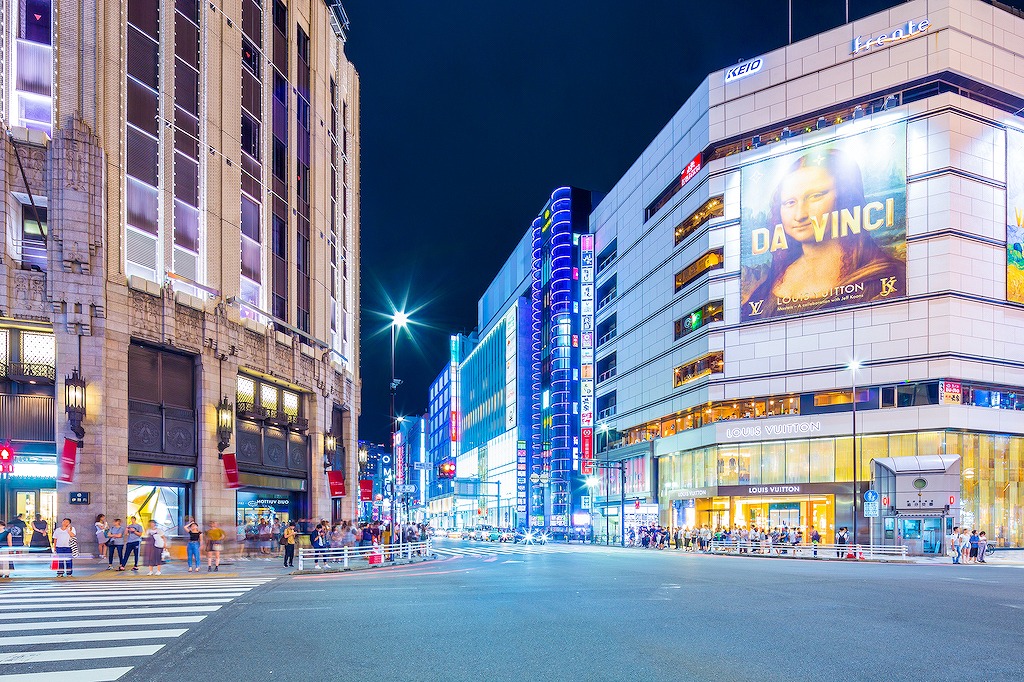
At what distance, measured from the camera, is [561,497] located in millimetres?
130125

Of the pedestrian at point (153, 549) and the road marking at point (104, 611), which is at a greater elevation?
the road marking at point (104, 611)

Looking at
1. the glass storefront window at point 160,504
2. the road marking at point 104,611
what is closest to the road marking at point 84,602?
the road marking at point 104,611

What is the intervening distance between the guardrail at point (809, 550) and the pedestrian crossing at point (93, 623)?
35.3 meters

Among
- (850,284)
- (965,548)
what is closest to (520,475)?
(850,284)

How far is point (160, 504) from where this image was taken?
3441 cm

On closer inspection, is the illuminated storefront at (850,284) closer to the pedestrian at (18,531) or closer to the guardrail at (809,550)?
the guardrail at (809,550)

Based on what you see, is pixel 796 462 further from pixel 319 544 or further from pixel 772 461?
pixel 319 544

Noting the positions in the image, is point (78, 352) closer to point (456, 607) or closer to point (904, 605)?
point (456, 607)

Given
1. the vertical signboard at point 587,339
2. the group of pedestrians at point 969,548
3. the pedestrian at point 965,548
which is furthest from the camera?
the vertical signboard at point 587,339

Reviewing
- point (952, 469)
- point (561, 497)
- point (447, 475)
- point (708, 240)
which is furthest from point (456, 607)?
point (561, 497)

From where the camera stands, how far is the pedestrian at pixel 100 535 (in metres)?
27.3

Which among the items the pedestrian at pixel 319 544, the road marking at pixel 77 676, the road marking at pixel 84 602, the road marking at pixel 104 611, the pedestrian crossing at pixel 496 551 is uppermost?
the road marking at pixel 77 676

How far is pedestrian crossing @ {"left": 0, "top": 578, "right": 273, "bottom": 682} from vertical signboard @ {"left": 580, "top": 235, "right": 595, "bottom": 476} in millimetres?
82049

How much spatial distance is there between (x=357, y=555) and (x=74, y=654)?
82.9 ft
